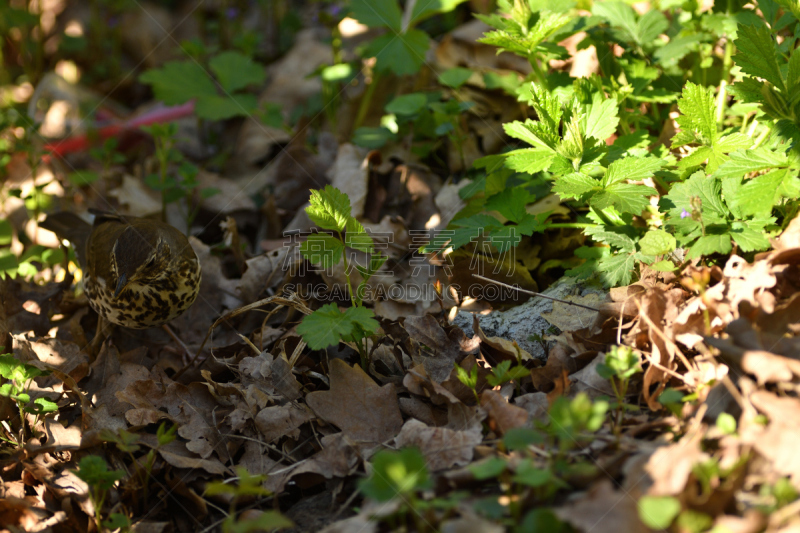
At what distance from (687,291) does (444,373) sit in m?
1.17

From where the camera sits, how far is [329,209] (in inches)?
116

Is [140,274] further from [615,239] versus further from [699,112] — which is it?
[699,112]

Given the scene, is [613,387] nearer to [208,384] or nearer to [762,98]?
[762,98]

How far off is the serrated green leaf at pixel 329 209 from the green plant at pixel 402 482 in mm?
1286

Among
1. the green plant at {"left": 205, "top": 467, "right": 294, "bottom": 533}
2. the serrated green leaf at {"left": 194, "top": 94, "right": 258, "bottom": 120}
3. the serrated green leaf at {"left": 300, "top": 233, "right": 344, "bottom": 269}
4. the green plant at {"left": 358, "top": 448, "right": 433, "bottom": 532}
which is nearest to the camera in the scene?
the green plant at {"left": 358, "top": 448, "right": 433, "bottom": 532}

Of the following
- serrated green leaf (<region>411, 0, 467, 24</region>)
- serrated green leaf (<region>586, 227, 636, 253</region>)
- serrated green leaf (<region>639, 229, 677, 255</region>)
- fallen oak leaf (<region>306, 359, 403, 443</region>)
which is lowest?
fallen oak leaf (<region>306, 359, 403, 443</region>)

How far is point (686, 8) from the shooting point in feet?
12.4

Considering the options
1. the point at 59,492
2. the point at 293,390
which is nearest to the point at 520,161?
the point at 293,390

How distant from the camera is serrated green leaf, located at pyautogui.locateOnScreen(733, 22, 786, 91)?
Answer: 113 inches

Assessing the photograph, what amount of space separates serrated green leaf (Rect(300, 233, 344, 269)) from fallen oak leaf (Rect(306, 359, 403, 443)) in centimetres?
49

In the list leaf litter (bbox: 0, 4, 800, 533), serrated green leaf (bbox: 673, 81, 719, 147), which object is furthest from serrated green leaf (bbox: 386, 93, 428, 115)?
serrated green leaf (bbox: 673, 81, 719, 147)

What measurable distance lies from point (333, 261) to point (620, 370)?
4.59 ft

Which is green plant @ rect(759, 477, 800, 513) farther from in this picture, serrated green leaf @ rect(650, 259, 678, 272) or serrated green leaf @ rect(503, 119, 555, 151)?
serrated green leaf @ rect(503, 119, 555, 151)

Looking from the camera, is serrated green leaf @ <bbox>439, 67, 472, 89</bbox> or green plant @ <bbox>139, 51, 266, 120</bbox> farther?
green plant @ <bbox>139, 51, 266, 120</bbox>
